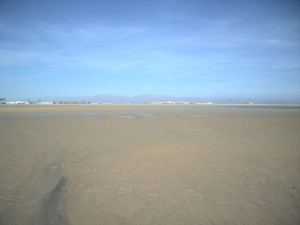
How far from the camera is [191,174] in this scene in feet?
20.6

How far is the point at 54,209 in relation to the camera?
4418 mm

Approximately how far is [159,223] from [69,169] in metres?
3.56

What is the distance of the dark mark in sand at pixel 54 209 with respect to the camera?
404 centimetres

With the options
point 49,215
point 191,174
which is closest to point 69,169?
point 49,215

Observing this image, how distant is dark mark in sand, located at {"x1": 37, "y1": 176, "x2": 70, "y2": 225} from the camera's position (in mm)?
4036

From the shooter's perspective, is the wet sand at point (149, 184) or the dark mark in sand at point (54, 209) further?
the wet sand at point (149, 184)

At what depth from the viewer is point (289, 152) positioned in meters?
8.73

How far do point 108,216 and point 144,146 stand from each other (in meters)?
5.58

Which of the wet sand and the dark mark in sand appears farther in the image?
the wet sand

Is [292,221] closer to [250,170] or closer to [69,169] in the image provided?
[250,170]

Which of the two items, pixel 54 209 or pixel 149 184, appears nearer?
pixel 54 209

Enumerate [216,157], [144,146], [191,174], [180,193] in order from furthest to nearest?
1. [144,146]
2. [216,157]
3. [191,174]
4. [180,193]

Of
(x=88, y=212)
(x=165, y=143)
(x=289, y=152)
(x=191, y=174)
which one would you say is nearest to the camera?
(x=88, y=212)

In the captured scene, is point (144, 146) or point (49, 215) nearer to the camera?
point (49, 215)
